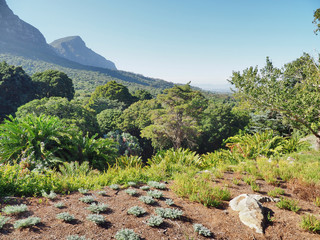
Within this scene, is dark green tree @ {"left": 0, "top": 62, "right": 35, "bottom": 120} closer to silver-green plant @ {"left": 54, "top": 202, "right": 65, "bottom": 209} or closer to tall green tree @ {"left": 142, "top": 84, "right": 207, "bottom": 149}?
tall green tree @ {"left": 142, "top": 84, "right": 207, "bottom": 149}

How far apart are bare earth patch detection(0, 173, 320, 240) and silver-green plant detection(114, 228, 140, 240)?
153 millimetres

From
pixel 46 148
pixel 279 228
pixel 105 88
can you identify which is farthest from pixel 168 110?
pixel 105 88

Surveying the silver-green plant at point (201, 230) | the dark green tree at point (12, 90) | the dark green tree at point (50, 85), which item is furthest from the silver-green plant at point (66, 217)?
the dark green tree at point (50, 85)

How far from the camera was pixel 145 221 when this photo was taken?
9.67 feet

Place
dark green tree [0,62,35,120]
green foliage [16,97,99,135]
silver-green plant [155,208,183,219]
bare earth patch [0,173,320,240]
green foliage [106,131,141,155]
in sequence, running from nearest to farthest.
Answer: bare earth patch [0,173,320,240], silver-green plant [155,208,183,219], green foliage [16,97,99,135], green foliage [106,131,141,155], dark green tree [0,62,35,120]

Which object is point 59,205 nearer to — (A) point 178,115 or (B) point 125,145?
(B) point 125,145

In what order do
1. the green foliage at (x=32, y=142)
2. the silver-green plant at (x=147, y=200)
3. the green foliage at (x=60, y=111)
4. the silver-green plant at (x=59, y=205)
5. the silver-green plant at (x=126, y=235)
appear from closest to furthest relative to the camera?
1. the silver-green plant at (x=126, y=235)
2. the silver-green plant at (x=59, y=205)
3. the silver-green plant at (x=147, y=200)
4. the green foliage at (x=32, y=142)
5. the green foliage at (x=60, y=111)

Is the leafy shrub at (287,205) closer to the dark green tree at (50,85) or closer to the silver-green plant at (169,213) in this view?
the silver-green plant at (169,213)

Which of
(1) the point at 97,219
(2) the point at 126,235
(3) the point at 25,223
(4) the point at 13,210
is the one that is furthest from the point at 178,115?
(3) the point at 25,223

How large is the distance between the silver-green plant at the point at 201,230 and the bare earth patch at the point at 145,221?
2.7 inches

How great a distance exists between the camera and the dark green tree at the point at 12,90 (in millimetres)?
25781

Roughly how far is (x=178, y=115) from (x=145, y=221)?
15049 mm

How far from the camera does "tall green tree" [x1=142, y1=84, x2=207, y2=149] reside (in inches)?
677

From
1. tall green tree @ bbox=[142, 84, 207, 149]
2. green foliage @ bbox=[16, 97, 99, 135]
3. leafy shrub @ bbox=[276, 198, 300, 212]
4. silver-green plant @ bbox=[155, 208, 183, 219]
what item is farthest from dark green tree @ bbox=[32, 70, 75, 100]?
leafy shrub @ bbox=[276, 198, 300, 212]
